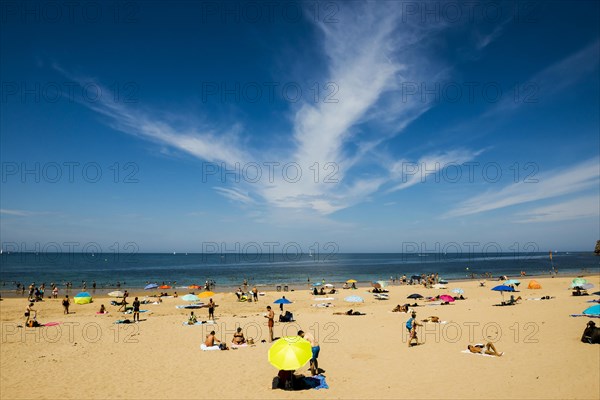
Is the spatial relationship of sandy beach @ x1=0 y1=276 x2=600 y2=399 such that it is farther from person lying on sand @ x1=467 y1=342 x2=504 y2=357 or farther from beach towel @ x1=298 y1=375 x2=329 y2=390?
person lying on sand @ x1=467 y1=342 x2=504 y2=357

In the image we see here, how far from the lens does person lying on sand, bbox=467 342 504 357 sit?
595 inches

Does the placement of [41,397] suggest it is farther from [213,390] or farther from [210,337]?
[210,337]

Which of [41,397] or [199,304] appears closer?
[41,397]

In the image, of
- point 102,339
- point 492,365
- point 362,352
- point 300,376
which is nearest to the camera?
point 300,376

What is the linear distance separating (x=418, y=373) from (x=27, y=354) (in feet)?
59.2

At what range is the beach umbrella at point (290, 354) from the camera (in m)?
11.2

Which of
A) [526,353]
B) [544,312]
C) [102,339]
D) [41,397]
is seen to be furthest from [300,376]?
[544,312]

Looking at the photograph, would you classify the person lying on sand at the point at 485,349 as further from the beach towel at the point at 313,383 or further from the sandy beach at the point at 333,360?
the beach towel at the point at 313,383

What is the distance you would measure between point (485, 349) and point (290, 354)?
9764mm

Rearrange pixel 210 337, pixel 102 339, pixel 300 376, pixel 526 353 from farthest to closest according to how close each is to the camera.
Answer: pixel 102 339 < pixel 210 337 < pixel 526 353 < pixel 300 376

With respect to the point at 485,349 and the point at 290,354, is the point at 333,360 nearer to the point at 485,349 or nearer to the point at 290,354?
the point at 290,354

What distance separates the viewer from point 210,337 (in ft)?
58.2

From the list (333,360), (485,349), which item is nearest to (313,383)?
(333,360)

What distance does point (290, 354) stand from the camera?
1145cm
